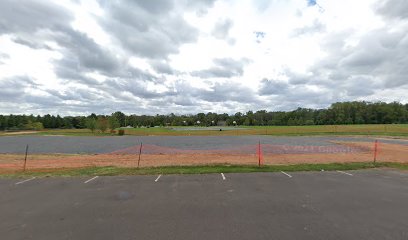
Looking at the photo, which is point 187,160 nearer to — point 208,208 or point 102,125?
point 208,208

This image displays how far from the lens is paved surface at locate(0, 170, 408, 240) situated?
539cm

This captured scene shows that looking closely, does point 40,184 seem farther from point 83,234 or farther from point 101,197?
point 83,234

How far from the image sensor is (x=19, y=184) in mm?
10531

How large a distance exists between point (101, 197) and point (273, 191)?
5.70m

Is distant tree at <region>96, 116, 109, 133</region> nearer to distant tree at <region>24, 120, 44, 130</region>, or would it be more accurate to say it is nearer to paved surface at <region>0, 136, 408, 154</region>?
paved surface at <region>0, 136, 408, 154</region>

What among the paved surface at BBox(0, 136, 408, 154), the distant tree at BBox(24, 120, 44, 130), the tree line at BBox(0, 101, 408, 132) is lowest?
the paved surface at BBox(0, 136, 408, 154)

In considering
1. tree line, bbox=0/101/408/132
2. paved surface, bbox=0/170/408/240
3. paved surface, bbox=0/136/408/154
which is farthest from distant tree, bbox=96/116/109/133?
paved surface, bbox=0/170/408/240

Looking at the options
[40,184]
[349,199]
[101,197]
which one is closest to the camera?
[349,199]

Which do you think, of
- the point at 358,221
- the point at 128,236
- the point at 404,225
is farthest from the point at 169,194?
the point at 404,225

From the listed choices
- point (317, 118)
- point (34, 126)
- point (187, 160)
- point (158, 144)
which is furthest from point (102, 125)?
point (317, 118)

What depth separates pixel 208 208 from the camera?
6.97 m

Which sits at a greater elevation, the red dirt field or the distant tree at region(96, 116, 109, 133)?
the distant tree at region(96, 116, 109, 133)

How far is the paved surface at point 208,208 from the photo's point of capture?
539 cm

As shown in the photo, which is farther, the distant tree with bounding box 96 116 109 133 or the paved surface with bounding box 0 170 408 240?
the distant tree with bounding box 96 116 109 133
